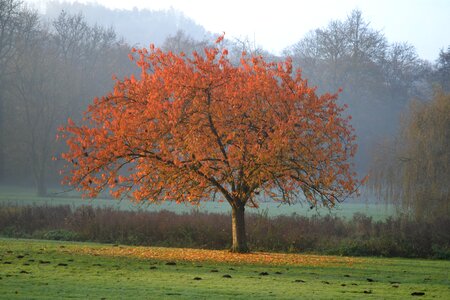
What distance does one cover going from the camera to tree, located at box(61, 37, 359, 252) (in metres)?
24.8

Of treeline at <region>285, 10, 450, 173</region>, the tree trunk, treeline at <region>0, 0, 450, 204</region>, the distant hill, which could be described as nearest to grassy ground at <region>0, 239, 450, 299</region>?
the tree trunk

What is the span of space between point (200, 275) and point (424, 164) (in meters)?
21.4

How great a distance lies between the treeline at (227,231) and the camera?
30.5 metres

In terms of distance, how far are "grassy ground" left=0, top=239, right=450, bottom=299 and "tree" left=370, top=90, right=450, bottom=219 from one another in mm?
8240

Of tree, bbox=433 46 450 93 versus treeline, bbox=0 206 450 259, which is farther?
tree, bbox=433 46 450 93

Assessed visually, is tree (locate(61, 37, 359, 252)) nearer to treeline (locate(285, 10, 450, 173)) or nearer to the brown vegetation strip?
the brown vegetation strip

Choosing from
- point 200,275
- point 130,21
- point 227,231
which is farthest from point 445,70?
point 130,21

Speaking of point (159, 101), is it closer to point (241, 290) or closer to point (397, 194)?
point (241, 290)

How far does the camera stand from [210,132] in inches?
1005

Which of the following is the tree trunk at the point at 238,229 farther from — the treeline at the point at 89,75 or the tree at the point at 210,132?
the treeline at the point at 89,75

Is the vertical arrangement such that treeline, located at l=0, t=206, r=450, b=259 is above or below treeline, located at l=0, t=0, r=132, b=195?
below

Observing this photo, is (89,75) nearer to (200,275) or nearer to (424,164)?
(424,164)

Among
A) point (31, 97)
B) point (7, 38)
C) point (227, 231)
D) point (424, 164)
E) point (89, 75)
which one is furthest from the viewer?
point (89, 75)

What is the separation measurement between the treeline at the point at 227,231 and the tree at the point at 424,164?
8.68 ft
